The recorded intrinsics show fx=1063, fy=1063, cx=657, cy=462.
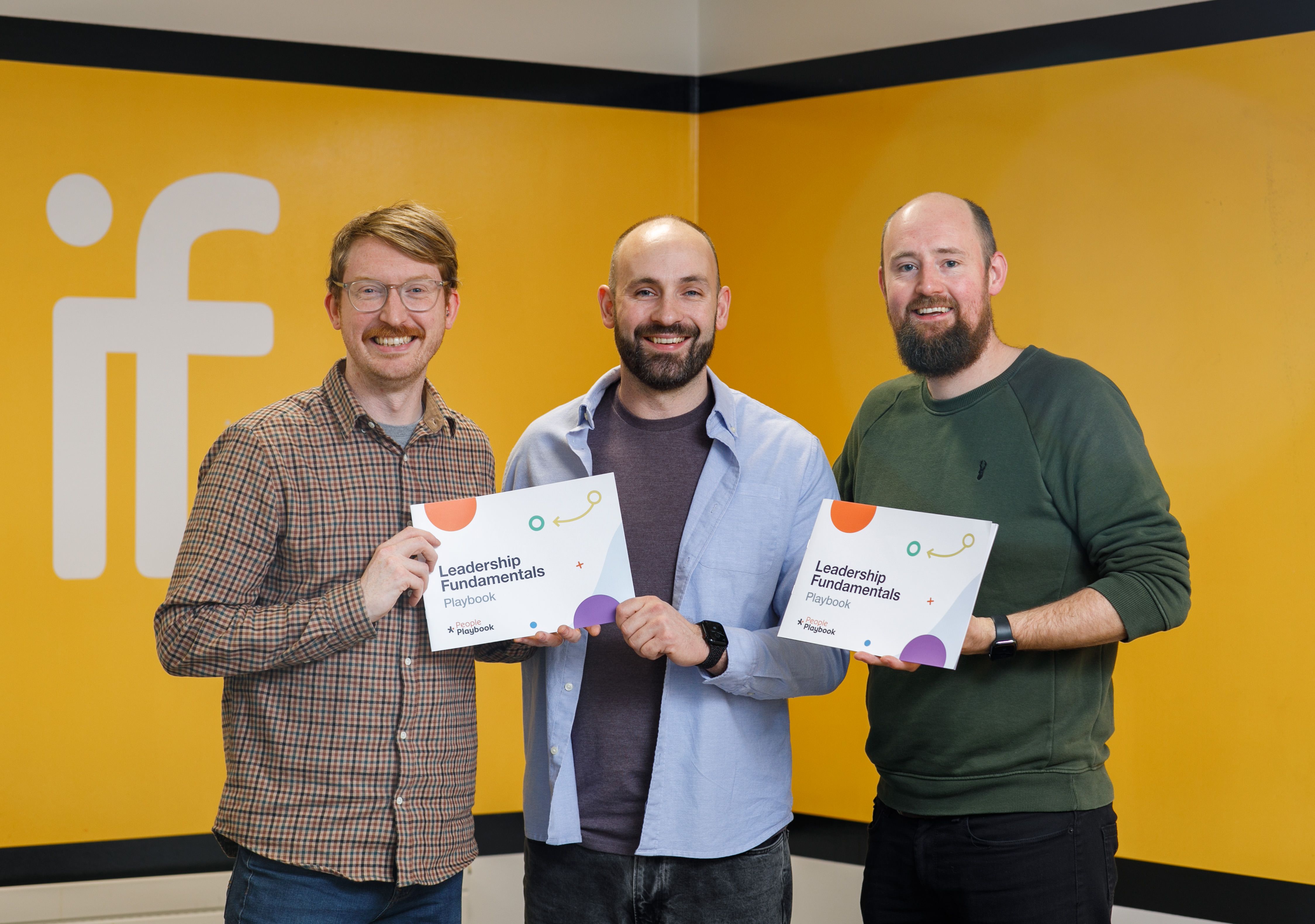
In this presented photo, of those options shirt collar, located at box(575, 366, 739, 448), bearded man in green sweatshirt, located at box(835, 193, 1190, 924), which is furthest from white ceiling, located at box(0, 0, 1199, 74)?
shirt collar, located at box(575, 366, 739, 448)

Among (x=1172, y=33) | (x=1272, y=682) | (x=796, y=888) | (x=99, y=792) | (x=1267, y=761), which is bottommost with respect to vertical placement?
(x=796, y=888)

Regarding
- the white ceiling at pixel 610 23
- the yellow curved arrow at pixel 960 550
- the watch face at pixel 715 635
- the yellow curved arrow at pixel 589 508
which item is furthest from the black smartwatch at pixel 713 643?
the white ceiling at pixel 610 23

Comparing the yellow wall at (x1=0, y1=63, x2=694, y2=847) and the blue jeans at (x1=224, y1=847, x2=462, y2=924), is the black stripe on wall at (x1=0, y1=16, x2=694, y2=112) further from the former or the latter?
the blue jeans at (x1=224, y1=847, x2=462, y2=924)

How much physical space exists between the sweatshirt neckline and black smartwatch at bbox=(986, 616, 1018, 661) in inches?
18.4

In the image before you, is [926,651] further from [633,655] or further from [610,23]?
[610,23]

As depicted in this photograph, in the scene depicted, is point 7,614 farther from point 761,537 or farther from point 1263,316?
point 1263,316

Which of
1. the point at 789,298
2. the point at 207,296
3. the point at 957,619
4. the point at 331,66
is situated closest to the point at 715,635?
the point at 957,619

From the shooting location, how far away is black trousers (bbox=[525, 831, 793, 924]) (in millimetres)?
2051

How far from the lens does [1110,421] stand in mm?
2117

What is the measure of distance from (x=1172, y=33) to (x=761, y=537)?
7.95 ft

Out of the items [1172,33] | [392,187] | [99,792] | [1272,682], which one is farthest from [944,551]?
[99,792]

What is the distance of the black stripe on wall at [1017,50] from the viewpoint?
3.29 m

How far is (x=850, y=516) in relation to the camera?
6.81 feet

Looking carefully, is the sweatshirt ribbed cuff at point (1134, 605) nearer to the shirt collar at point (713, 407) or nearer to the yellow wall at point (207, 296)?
the shirt collar at point (713, 407)
